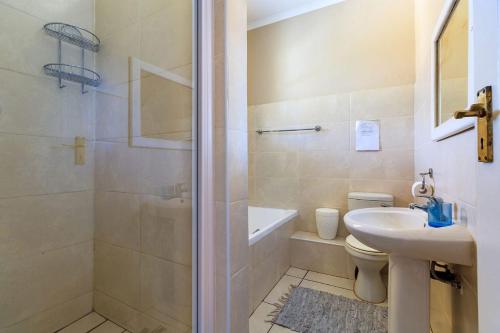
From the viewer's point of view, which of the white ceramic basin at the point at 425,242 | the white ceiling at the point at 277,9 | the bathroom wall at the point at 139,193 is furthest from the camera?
the white ceiling at the point at 277,9

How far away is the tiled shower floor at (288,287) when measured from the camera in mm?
1450

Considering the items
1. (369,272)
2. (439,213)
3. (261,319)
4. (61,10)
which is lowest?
(261,319)

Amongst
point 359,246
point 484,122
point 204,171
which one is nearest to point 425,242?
point 484,122

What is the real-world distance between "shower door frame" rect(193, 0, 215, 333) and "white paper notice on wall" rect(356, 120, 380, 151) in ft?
5.72

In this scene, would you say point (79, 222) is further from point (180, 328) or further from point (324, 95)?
point (324, 95)

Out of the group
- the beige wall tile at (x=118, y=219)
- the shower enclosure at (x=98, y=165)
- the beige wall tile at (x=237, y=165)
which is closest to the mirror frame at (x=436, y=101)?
the beige wall tile at (x=237, y=165)

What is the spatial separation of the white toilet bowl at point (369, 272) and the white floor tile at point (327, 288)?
67 millimetres

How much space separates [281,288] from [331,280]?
49 cm

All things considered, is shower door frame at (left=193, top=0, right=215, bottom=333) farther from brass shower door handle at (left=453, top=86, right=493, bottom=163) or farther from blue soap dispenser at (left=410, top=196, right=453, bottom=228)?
blue soap dispenser at (left=410, top=196, right=453, bottom=228)

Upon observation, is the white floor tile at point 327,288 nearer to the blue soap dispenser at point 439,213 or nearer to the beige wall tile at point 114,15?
the blue soap dispenser at point 439,213

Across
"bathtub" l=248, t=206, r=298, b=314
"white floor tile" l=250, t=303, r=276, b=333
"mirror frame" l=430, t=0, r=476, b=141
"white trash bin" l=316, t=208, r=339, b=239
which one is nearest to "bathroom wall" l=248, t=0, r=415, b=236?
"white trash bin" l=316, t=208, r=339, b=239

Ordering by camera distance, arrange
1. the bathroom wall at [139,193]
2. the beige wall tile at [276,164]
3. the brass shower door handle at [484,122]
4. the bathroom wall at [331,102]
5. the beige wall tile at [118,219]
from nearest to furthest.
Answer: the brass shower door handle at [484,122]
the bathroom wall at [139,193]
the beige wall tile at [118,219]
the bathroom wall at [331,102]
the beige wall tile at [276,164]

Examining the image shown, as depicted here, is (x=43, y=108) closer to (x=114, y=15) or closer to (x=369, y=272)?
(x=114, y=15)

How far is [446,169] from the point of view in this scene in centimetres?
109
